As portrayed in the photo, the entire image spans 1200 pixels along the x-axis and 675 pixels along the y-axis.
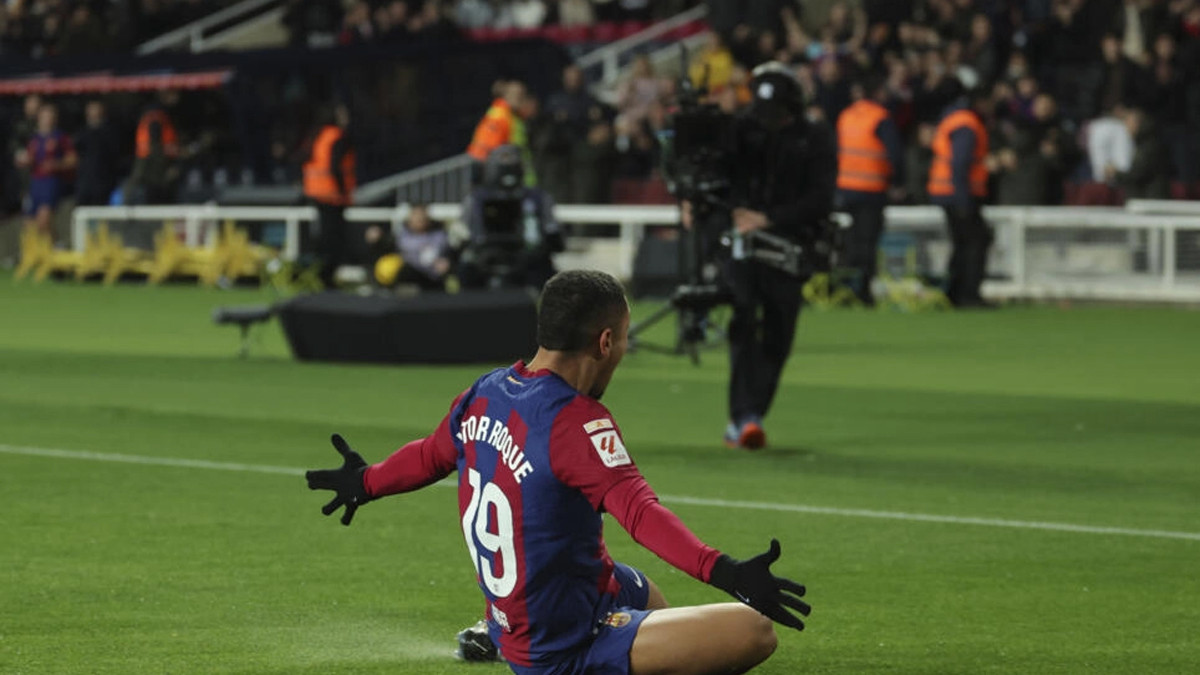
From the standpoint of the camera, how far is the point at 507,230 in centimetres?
2064

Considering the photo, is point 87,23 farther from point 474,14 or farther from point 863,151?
point 863,151

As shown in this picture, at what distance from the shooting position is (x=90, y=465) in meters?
12.2

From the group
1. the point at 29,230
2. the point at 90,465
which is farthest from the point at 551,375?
the point at 29,230

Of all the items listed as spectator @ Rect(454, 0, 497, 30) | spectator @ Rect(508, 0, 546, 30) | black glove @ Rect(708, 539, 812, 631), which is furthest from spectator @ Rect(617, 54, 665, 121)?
black glove @ Rect(708, 539, 812, 631)

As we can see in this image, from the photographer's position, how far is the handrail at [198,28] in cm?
4181

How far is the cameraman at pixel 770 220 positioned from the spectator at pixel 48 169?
24112mm

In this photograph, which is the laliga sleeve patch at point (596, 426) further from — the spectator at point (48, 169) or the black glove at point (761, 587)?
the spectator at point (48, 169)

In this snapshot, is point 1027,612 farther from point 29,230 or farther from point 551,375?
point 29,230

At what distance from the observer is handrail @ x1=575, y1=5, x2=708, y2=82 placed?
36.1 meters

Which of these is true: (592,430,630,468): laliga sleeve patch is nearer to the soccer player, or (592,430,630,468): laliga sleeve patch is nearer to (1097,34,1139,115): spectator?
the soccer player

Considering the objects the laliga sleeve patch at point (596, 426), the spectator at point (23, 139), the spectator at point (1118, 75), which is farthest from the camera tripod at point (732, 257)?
the spectator at point (23, 139)

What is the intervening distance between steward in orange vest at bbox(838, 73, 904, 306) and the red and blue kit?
20.0 metres

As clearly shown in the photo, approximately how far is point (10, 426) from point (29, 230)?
20193 millimetres

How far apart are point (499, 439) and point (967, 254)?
20.6m
